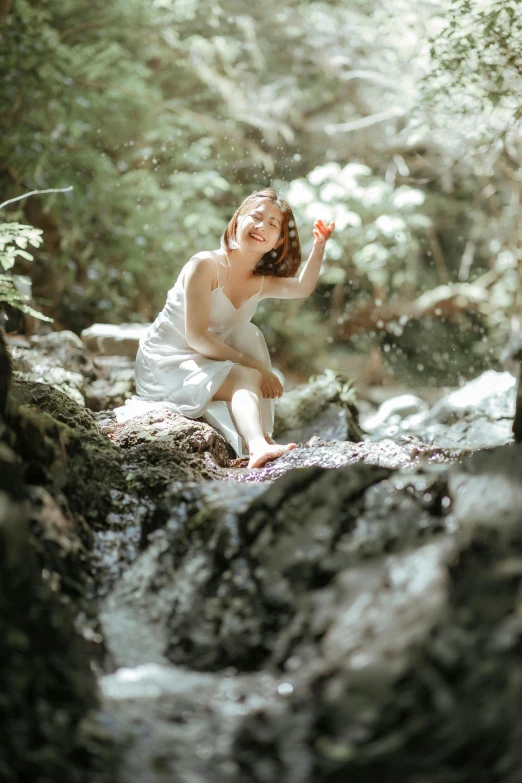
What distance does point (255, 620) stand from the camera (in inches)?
73.3

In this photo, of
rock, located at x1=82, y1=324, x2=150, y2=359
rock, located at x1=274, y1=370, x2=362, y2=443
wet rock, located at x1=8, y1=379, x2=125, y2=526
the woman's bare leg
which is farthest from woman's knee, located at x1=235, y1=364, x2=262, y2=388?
rock, located at x1=82, y1=324, x2=150, y2=359

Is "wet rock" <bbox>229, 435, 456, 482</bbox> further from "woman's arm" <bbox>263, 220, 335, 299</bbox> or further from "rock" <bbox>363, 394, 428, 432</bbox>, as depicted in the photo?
"rock" <bbox>363, 394, 428, 432</bbox>

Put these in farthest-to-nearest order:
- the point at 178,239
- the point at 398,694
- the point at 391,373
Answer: the point at 391,373, the point at 178,239, the point at 398,694

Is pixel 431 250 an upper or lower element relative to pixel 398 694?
lower

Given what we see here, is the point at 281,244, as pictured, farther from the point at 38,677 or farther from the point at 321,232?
the point at 38,677

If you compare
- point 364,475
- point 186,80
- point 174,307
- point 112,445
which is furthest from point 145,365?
point 186,80

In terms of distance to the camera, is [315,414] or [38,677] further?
[315,414]

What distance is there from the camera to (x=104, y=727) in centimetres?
160

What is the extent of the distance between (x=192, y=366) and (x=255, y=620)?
2173 millimetres

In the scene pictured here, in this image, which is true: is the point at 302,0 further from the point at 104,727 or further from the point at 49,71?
the point at 104,727

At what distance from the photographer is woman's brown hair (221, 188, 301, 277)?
387cm

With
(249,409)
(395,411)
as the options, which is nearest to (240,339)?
(249,409)

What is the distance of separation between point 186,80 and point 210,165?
1357 millimetres

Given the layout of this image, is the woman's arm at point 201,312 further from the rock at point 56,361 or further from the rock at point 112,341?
the rock at point 112,341
